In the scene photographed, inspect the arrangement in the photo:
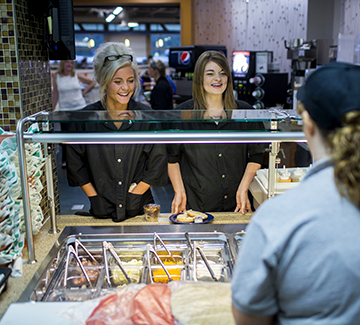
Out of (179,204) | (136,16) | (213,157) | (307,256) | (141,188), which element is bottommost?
(179,204)

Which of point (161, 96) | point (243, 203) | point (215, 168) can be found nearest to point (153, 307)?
point (243, 203)

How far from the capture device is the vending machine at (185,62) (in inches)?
245

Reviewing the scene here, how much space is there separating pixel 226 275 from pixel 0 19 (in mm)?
1612

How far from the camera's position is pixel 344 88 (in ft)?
2.44

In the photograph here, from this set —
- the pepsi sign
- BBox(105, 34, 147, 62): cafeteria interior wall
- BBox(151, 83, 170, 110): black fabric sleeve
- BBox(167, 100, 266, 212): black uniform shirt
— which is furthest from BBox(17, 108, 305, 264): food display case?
BBox(105, 34, 147, 62): cafeteria interior wall

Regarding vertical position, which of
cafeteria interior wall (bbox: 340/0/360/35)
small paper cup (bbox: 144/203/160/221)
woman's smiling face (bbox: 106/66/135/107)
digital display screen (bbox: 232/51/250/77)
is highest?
cafeteria interior wall (bbox: 340/0/360/35)

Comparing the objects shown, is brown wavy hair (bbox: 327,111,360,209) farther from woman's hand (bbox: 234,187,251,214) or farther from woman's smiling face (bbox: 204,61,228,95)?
woman's smiling face (bbox: 204,61,228,95)

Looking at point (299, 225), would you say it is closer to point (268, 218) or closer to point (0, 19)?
point (268, 218)

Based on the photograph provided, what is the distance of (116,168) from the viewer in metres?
2.28

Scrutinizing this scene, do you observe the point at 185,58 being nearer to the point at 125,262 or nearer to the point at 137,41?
the point at 125,262

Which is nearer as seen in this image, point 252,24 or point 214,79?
point 214,79

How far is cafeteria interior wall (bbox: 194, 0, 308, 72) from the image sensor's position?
26.8 ft

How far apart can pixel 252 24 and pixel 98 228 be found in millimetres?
7995

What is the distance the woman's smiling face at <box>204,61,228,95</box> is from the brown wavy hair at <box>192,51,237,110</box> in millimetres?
24
